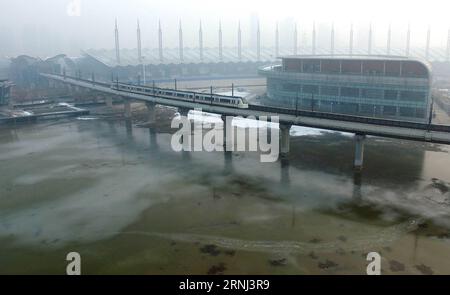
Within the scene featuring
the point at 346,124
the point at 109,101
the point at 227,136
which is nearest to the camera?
the point at 346,124

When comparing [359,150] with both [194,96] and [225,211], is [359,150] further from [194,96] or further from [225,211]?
[194,96]

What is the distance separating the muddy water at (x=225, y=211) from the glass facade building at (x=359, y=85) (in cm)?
1619

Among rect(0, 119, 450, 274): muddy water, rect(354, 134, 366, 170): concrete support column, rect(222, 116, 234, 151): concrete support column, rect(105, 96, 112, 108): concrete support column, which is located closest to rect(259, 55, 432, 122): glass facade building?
rect(222, 116, 234, 151): concrete support column

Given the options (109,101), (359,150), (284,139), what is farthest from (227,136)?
(109,101)

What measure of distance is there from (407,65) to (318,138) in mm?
23056

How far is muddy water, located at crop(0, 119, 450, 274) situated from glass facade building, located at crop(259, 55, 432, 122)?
16.2 metres

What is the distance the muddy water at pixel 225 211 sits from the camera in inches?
1014

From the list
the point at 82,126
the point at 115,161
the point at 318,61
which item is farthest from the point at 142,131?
the point at 318,61

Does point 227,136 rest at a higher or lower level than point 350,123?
lower

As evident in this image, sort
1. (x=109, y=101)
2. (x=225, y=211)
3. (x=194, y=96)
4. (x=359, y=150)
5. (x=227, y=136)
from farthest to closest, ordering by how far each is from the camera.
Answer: (x=109, y=101) < (x=194, y=96) < (x=227, y=136) < (x=359, y=150) < (x=225, y=211)

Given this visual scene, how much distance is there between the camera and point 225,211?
33.9m

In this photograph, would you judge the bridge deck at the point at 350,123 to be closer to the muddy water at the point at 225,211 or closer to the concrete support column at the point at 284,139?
the concrete support column at the point at 284,139

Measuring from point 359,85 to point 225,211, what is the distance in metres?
50.1
